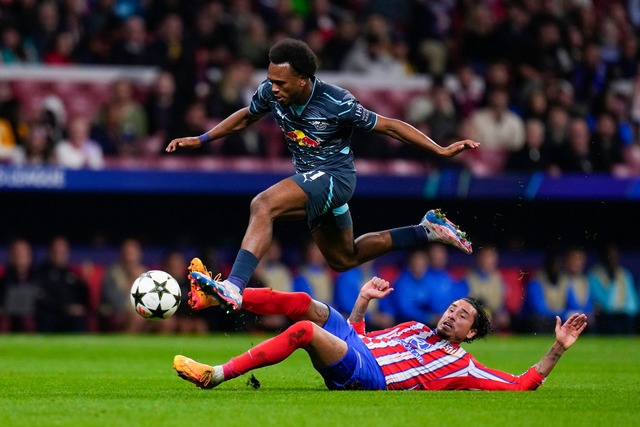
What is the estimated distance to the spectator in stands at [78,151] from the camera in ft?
57.6

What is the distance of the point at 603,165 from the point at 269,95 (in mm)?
10797

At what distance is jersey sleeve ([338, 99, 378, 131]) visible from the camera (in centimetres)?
981

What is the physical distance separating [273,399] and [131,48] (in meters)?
11.4

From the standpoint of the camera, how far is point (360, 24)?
2095cm

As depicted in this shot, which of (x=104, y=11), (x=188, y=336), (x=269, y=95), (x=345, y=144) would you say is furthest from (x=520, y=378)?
(x=104, y=11)

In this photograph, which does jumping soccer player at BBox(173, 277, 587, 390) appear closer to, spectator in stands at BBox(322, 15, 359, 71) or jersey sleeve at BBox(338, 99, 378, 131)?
jersey sleeve at BBox(338, 99, 378, 131)

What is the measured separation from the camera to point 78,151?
1766cm

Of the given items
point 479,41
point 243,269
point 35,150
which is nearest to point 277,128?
point 35,150

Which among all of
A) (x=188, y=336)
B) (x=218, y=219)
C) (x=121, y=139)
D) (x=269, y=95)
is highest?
(x=269, y=95)

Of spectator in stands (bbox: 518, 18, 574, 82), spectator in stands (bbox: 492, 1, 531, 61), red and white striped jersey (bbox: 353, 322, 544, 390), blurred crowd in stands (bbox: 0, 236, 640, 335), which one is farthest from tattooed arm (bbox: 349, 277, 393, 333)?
spectator in stands (bbox: 492, 1, 531, 61)

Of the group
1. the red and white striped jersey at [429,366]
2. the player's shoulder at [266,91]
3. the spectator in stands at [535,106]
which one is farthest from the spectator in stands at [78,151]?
the red and white striped jersey at [429,366]

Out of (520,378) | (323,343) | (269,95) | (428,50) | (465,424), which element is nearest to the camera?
(465,424)

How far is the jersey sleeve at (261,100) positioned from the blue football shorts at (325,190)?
2.44 feet

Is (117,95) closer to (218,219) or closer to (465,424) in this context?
(218,219)
